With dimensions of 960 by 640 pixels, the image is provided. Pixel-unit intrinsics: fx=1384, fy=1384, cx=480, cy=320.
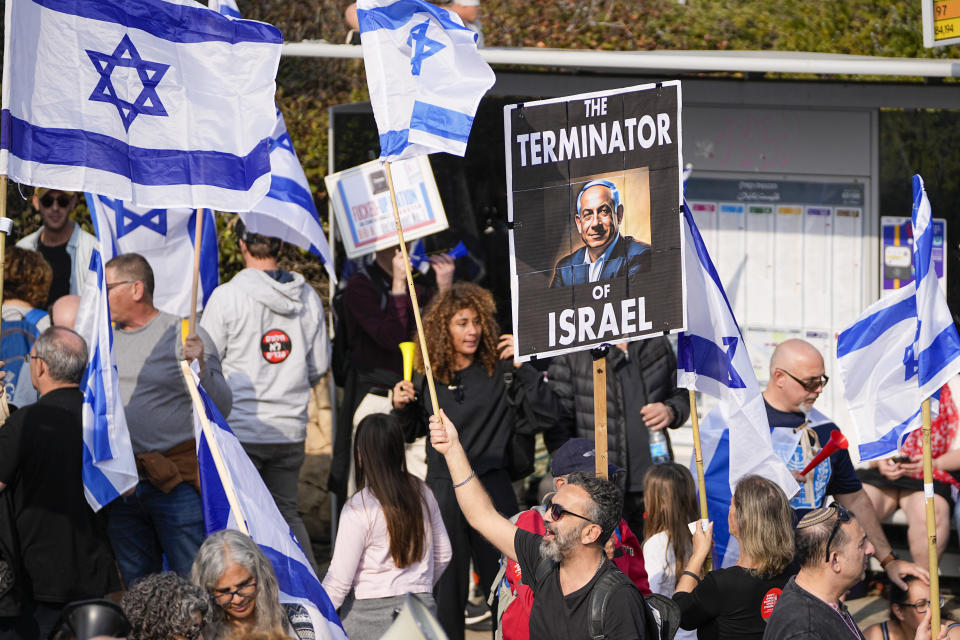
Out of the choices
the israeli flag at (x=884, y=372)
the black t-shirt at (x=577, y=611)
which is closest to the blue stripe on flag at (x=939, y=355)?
the israeli flag at (x=884, y=372)

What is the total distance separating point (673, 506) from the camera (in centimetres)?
628

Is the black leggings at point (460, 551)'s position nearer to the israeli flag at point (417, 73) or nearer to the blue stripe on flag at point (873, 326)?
the blue stripe on flag at point (873, 326)

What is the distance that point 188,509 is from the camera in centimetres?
727

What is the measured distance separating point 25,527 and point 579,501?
2.84m

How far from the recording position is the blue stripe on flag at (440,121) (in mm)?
5898

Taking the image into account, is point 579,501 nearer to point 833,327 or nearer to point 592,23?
point 833,327

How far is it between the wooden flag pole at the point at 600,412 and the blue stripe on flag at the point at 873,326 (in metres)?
1.22

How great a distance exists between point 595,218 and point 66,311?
139 inches

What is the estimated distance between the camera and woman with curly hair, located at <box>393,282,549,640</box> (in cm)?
739

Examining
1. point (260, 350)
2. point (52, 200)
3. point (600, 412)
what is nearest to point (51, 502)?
point (260, 350)

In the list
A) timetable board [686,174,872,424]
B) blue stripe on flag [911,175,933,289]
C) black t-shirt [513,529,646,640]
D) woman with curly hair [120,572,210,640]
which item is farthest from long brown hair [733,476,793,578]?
timetable board [686,174,872,424]

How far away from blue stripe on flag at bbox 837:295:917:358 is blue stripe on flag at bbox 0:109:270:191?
270cm

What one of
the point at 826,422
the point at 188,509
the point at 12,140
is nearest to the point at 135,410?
the point at 188,509

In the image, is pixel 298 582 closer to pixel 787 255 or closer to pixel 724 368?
pixel 724 368
